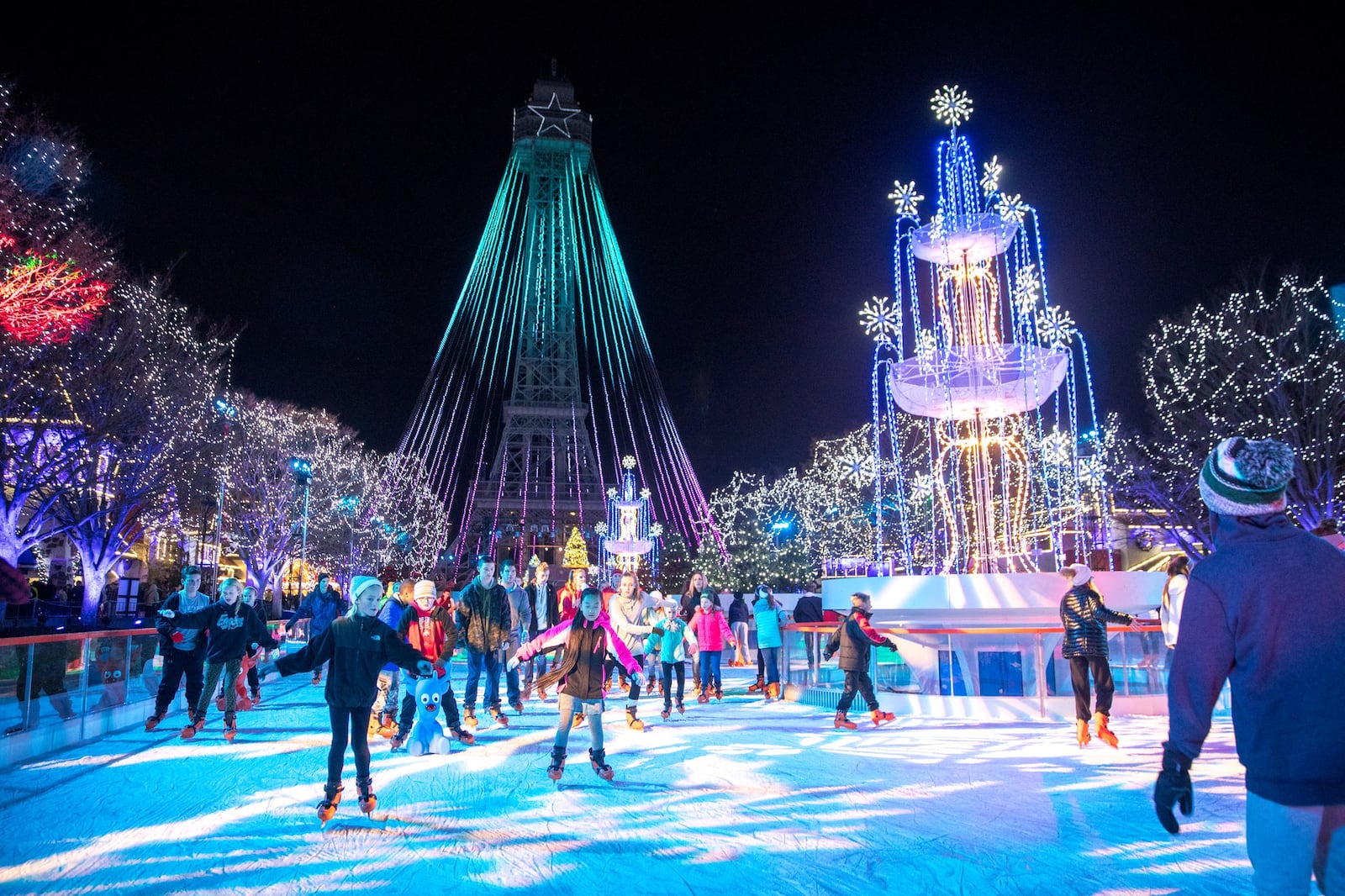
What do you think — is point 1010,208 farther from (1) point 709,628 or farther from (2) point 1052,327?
(1) point 709,628

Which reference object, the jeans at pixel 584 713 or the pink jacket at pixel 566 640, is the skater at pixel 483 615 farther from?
the jeans at pixel 584 713

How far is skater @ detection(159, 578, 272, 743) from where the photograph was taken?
9.46m

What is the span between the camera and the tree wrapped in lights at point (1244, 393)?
945 inches

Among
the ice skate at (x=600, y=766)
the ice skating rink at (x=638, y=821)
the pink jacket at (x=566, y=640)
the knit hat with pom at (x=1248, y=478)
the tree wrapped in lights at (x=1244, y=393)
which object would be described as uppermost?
the tree wrapped in lights at (x=1244, y=393)

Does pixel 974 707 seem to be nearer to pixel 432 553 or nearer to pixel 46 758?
pixel 46 758

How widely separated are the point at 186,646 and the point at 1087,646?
8882 mm

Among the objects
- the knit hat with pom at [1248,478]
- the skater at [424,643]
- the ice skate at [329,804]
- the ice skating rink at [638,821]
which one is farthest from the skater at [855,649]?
the knit hat with pom at [1248,478]

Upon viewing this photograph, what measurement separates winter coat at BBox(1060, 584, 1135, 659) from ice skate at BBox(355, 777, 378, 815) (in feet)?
20.8

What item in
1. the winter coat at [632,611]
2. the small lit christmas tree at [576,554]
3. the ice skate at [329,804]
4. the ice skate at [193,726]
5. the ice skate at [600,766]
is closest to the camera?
the ice skate at [329,804]

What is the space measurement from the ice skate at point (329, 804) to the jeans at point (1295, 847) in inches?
192

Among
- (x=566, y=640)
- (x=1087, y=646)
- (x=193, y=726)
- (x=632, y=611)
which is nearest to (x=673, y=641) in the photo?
(x=632, y=611)

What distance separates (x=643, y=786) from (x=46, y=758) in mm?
5534

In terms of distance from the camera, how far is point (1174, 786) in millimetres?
2734

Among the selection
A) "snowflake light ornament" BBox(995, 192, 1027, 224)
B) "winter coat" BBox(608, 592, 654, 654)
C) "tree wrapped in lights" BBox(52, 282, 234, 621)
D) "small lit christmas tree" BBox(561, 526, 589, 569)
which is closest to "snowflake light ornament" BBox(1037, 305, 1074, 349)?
"snowflake light ornament" BBox(995, 192, 1027, 224)
